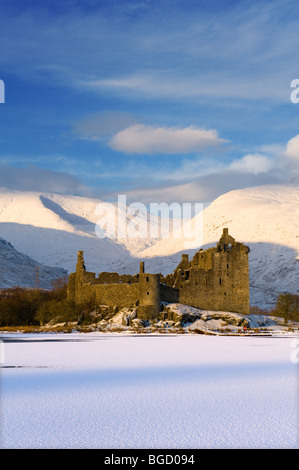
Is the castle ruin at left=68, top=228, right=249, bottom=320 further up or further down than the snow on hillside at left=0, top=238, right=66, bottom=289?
further down

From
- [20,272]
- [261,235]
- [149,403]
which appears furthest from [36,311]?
[261,235]

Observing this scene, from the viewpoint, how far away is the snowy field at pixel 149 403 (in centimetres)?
1059

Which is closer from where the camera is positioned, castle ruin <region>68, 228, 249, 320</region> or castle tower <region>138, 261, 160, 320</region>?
castle tower <region>138, 261, 160, 320</region>

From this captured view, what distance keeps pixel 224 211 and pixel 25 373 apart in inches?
6379

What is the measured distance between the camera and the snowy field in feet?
34.7

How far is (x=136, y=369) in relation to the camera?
20.5 meters

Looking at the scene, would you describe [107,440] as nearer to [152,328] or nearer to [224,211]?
[152,328]

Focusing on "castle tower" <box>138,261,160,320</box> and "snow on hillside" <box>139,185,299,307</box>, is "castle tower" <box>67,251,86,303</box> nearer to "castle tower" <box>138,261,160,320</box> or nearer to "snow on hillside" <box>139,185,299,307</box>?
"castle tower" <box>138,261,160,320</box>

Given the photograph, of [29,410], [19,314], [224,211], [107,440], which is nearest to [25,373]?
[29,410]

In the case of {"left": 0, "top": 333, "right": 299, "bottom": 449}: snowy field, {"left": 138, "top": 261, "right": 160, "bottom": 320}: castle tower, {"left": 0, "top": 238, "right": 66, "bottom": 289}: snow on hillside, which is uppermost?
{"left": 0, "top": 238, "right": 66, "bottom": 289}: snow on hillside

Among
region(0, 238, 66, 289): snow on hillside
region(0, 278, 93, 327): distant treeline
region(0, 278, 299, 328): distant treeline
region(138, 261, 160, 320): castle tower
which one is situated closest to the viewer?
region(138, 261, 160, 320): castle tower

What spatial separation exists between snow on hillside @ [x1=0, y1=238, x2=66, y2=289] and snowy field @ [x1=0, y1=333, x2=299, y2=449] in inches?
4571

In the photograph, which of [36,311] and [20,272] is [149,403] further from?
[20,272]

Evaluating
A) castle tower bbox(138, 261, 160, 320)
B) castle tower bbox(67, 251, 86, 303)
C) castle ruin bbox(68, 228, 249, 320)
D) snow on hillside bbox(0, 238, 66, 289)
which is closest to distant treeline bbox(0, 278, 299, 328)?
castle tower bbox(67, 251, 86, 303)
